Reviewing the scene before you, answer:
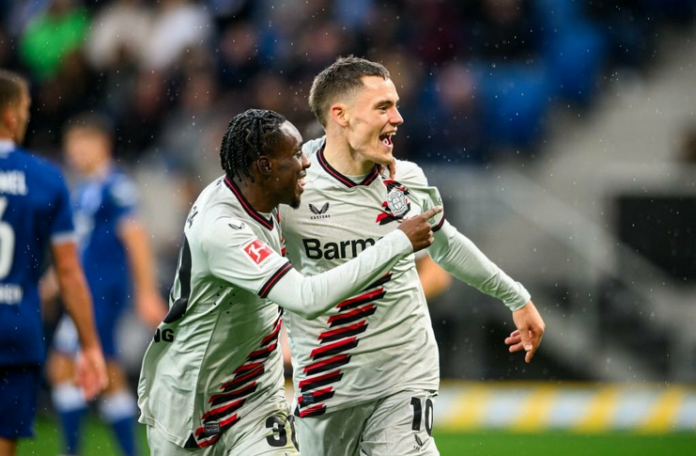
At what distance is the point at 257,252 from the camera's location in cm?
400

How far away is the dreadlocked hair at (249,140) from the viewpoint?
4.14 meters

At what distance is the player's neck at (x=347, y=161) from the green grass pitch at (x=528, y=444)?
4.03 metres

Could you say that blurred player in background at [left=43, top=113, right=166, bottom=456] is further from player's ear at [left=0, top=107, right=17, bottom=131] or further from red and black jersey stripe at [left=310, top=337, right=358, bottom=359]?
red and black jersey stripe at [left=310, top=337, right=358, bottom=359]

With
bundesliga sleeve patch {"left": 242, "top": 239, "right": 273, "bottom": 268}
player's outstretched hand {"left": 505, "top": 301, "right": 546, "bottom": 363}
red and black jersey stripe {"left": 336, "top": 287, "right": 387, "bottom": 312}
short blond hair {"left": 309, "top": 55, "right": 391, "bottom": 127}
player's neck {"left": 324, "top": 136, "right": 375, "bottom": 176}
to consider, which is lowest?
player's outstretched hand {"left": 505, "top": 301, "right": 546, "bottom": 363}

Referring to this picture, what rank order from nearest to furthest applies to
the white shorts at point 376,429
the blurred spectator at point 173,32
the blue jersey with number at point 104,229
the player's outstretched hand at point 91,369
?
the white shorts at point 376,429
the player's outstretched hand at point 91,369
the blue jersey with number at point 104,229
the blurred spectator at point 173,32

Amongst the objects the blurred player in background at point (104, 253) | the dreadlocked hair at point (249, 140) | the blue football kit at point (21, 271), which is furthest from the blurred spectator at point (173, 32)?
the dreadlocked hair at point (249, 140)

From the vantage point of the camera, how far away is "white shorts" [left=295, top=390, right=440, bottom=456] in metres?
4.49

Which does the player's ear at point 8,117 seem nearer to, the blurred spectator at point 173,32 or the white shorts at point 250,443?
the white shorts at point 250,443

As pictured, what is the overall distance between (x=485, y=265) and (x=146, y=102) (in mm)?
7685

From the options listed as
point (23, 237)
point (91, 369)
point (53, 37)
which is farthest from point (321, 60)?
point (23, 237)

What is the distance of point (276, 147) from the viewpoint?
414 centimetres

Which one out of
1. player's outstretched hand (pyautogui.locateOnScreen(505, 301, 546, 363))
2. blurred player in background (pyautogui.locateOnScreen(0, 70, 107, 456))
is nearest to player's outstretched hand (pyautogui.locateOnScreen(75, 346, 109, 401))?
blurred player in background (pyautogui.locateOnScreen(0, 70, 107, 456))

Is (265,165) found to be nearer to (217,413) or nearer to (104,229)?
(217,413)

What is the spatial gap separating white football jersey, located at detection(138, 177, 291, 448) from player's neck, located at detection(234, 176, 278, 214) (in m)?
0.02
